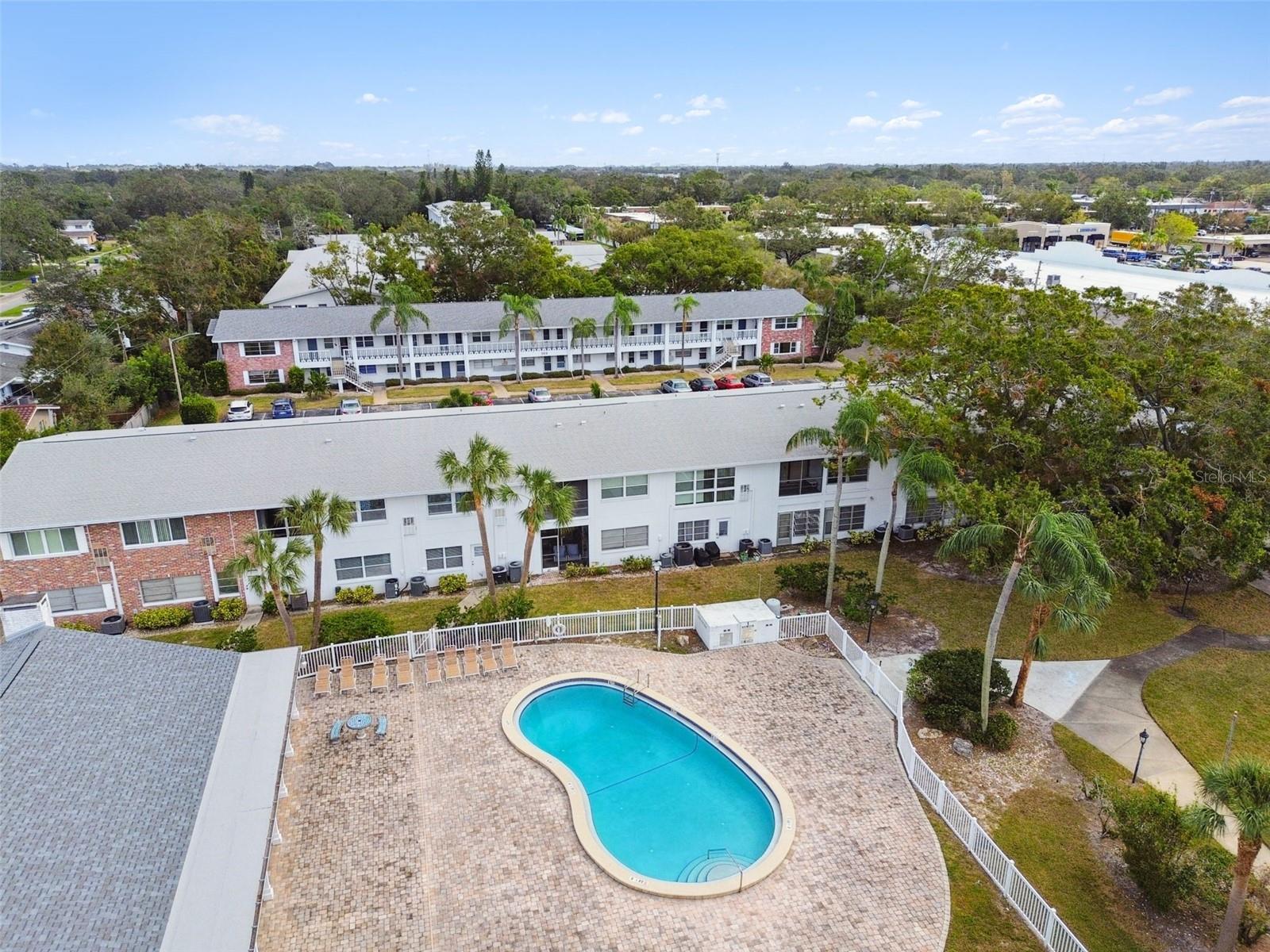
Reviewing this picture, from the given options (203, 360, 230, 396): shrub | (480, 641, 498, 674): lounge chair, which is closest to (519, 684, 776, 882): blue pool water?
(480, 641, 498, 674): lounge chair

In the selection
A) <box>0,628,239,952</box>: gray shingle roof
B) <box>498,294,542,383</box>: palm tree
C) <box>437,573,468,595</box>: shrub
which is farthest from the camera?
<box>498,294,542,383</box>: palm tree

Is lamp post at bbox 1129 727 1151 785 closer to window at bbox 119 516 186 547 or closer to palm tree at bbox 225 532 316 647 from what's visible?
palm tree at bbox 225 532 316 647

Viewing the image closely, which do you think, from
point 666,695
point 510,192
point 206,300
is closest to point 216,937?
point 666,695

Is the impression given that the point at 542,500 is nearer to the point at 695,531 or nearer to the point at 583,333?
the point at 695,531

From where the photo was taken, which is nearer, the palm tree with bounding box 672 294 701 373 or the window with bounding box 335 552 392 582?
the window with bounding box 335 552 392 582

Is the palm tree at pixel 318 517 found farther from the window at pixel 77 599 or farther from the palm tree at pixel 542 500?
the window at pixel 77 599

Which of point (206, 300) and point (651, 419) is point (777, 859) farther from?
point (206, 300)
